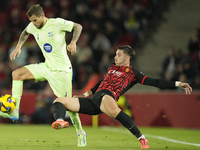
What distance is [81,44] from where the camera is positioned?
14047mm

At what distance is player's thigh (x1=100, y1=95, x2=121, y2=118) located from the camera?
5609mm

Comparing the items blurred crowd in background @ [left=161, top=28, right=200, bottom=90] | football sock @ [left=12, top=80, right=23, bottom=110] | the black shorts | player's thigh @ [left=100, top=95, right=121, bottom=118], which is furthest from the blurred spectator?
player's thigh @ [left=100, top=95, right=121, bottom=118]

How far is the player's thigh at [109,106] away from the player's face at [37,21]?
173 centimetres

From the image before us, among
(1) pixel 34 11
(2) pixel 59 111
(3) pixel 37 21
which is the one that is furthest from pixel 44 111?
(2) pixel 59 111

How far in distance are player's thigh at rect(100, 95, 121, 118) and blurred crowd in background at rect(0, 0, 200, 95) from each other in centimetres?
586

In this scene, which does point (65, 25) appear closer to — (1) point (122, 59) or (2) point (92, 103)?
(1) point (122, 59)

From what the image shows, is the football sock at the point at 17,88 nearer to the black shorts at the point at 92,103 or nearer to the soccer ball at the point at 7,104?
the soccer ball at the point at 7,104

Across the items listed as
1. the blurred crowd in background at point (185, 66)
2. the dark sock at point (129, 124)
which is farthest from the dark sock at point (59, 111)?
the blurred crowd in background at point (185, 66)

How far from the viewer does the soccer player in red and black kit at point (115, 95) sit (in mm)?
5543

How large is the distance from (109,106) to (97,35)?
8810mm

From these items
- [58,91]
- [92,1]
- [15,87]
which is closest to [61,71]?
[58,91]

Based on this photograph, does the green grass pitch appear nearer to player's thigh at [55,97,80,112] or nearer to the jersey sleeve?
player's thigh at [55,97,80,112]

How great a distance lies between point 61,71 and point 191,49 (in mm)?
7205

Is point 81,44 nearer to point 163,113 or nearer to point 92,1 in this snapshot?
point 92,1
